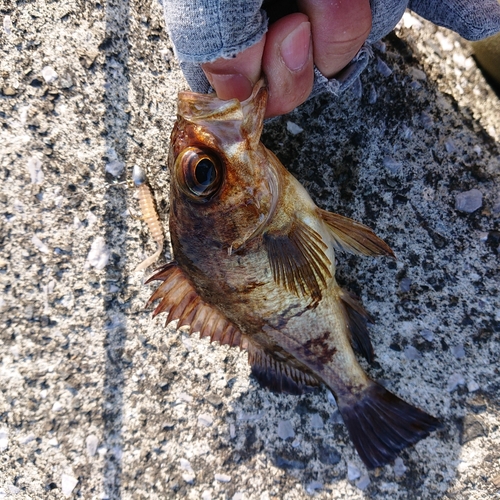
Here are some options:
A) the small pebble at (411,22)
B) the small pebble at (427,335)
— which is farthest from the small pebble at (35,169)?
the small pebble at (427,335)

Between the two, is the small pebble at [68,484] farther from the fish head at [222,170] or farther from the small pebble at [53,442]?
the fish head at [222,170]

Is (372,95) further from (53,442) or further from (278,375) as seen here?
(53,442)

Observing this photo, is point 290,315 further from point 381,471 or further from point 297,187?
point 381,471

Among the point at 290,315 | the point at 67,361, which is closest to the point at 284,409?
the point at 290,315

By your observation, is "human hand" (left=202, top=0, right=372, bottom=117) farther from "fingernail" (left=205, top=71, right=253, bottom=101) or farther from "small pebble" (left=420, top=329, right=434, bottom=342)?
"small pebble" (left=420, top=329, right=434, bottom=342)

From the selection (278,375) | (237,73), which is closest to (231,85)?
(237,73)

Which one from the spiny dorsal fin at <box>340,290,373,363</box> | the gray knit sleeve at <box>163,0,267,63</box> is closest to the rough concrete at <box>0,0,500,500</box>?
the spiny dorsal fin at <box>340,290,373,363</box>
